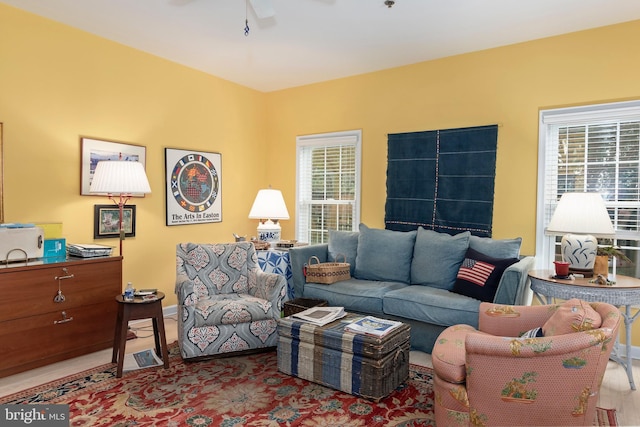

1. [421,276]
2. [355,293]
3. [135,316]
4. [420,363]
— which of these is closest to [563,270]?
[421,276]

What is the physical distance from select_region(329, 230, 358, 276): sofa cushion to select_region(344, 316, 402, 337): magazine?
4.44 ft

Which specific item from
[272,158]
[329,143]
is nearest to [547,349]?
[329,143]

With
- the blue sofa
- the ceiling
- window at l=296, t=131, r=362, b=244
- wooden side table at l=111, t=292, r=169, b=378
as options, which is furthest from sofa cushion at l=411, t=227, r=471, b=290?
wooden side table at l=111, t=292, r=169, b=378

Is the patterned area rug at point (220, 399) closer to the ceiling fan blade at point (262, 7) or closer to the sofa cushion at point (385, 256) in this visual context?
the sofa cushion at point (385, 256)

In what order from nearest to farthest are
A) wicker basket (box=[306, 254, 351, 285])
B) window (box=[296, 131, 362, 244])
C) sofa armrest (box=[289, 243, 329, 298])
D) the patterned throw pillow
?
the patterned throw pillow
wicker basket (box=[306, 254, 351, 285])
sofa armrest (box=[289, 243, 329, 298])
window (box=[296, 131, 362, 244])

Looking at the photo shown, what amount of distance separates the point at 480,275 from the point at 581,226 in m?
0.77

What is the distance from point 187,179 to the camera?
15.3 ft

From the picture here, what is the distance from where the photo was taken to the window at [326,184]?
500 centimetres

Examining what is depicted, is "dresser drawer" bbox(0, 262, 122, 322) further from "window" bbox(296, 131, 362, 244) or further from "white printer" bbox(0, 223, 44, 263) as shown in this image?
"window" bbox(296, 131, 362, 244)

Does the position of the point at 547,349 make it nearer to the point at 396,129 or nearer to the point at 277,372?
the point at 277,372

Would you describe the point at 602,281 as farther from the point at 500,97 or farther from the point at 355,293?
the point at 500,97

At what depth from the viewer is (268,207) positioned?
457 cm

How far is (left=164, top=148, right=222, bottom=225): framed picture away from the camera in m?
4.50

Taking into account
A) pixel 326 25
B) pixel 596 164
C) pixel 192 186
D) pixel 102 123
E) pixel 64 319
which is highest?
pixel 326 25
